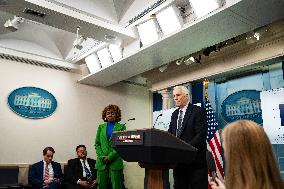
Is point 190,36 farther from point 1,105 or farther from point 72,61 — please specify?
point 1,105

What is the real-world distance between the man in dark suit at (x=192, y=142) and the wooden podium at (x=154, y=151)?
1.01 meters

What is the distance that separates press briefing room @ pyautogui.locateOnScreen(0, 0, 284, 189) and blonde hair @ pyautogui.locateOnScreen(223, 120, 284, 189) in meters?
0.59

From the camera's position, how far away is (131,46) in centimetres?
399

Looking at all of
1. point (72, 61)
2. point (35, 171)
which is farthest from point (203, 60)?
point (35, 171)

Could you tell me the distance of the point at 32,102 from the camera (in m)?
4.80

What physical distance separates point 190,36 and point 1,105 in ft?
10.4

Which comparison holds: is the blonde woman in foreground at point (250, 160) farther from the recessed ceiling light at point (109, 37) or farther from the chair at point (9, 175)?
the chair at point (9, 175)

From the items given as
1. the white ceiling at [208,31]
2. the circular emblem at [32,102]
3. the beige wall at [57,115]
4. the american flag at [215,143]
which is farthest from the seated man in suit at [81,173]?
the american flag at [215,143]

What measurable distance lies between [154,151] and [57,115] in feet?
13.8

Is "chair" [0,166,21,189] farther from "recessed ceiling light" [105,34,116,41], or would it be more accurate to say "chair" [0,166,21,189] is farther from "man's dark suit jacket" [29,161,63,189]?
"recessed ceiling light" [105,34,116,41]

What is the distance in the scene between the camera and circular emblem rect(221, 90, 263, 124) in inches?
169

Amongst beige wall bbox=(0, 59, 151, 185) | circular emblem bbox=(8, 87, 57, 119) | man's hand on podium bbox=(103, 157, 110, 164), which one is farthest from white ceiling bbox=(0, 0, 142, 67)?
man's hand on podium bbox=(103, 157, 110, 164)

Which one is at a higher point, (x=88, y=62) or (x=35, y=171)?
(x=88, y=62)

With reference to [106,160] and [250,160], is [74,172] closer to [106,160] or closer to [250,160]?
[106,160]
